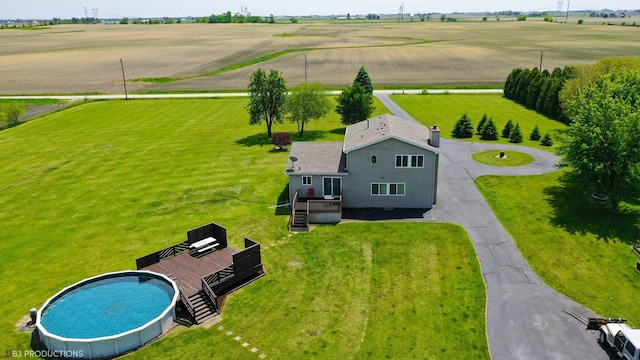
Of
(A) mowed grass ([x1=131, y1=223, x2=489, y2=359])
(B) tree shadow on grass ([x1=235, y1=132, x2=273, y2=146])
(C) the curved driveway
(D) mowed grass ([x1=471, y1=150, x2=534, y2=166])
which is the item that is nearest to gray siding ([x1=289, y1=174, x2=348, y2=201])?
(A) mowed grass ([x1=131, y1=223, x2=489, y2=359])

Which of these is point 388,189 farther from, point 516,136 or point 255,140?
point 516,136

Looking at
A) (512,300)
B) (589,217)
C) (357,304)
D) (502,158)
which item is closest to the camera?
(357,304)

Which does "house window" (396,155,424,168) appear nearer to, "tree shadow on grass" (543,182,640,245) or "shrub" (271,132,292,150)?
"tree shadow on grass" (543,182,640,245)

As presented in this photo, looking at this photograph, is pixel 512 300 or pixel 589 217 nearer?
pixel 512 300

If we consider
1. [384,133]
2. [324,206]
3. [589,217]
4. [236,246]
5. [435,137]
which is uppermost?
[384,133]

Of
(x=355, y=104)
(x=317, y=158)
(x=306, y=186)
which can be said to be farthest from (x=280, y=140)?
(x=306, y=186)

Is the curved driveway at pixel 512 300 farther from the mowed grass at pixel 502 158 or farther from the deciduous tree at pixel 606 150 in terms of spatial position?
the mowed grass at pixel 502 158
